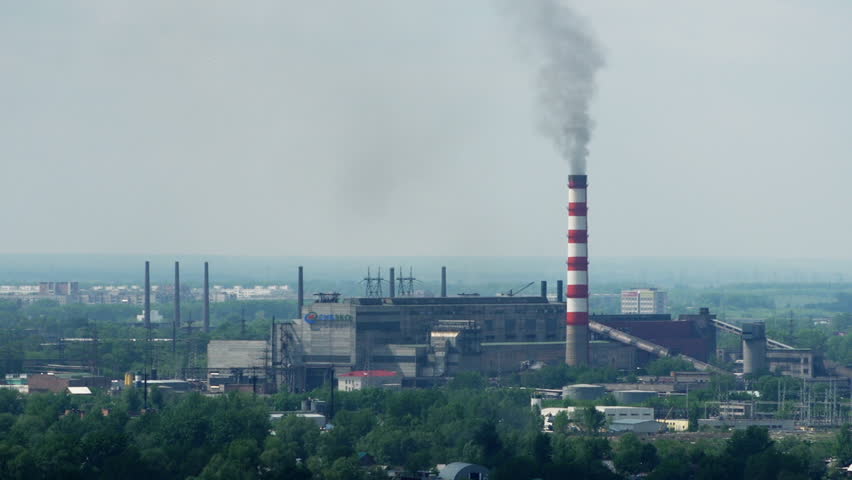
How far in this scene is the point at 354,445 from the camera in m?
76.4

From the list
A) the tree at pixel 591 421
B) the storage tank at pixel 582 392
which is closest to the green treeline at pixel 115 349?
the storage tank at pixel 582 392

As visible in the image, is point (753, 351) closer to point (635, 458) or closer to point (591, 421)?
point (591, 421)

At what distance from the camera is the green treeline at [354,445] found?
206 ft

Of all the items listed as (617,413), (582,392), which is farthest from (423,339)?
(617,413)

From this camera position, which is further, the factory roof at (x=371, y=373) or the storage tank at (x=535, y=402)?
the factory roof at (x=371, y=373)

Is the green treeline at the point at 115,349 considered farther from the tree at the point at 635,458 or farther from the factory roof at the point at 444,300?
the tree at the point at 635,458

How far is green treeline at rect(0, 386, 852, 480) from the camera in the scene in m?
62.7

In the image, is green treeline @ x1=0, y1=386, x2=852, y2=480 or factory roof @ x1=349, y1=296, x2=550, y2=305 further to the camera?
factory roof @ x1=349, y1=296, x2=550, y2=305

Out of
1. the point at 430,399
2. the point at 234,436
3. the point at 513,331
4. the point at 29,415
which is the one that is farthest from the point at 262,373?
the point at 234,436

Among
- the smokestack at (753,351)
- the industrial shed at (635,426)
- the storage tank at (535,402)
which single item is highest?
the smokestack at (753,351)

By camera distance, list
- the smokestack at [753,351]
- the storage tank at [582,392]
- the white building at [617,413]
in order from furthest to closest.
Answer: the smokestack at [753,351], the storage tank at [582,392], the white building at [617,413]

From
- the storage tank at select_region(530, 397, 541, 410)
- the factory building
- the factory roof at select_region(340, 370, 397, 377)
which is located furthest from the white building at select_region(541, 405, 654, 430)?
the factory building

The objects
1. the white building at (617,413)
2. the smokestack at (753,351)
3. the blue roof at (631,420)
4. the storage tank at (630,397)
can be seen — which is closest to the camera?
the blue roof at (631,420)

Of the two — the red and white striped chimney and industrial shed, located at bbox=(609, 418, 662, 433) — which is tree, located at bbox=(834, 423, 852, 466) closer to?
industrial shed, located at bbox=(609, 418, 662, 433)
